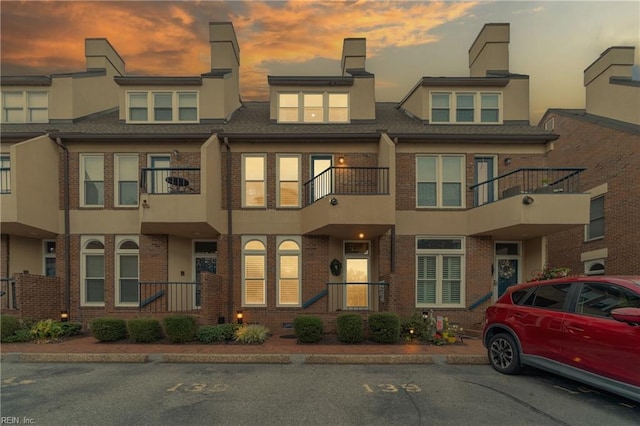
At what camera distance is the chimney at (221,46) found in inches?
574

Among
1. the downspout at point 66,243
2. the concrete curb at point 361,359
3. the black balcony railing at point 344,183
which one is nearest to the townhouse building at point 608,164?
the black balcony railing at point 344,183

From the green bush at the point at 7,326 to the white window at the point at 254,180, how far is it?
7158 mm

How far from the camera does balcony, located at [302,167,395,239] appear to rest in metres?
10.1

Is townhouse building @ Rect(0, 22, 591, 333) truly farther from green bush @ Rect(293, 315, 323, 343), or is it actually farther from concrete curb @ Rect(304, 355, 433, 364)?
concrete curb @ Rect(304, 355, 433, 364)

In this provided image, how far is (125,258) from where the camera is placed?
1191cm

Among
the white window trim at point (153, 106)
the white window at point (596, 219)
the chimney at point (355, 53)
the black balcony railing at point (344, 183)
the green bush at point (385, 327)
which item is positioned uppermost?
the chimney at point (355, 53)

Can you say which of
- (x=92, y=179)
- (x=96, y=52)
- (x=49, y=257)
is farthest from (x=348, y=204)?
(x=96, y=52)

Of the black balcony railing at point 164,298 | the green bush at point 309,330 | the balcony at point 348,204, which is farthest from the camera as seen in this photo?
the black balcony railing at point 164,298

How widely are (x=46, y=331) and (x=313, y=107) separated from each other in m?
11.2

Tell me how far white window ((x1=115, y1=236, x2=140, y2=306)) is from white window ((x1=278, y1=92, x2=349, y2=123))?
23.0 ft

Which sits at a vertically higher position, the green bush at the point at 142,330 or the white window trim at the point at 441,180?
the white window trim at the point at 441,180

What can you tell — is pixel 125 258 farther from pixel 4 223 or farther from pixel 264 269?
pixel 264 269

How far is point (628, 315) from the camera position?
477 centimetres

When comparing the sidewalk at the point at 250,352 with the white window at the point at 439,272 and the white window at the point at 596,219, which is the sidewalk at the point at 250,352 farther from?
the white window at the point at 596,219
